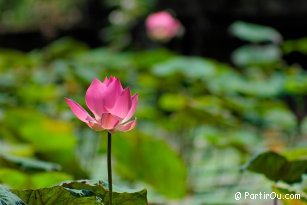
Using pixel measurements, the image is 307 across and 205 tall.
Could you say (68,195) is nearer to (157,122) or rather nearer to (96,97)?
(96,97)

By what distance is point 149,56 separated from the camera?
295 cm

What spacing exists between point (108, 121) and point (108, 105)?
0.06ft

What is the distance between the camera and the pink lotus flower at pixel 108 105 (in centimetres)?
77

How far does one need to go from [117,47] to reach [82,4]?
3.47 m

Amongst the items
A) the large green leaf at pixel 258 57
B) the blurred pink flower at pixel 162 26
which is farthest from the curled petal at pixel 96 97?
the blurred pink flower at pixel 162 26

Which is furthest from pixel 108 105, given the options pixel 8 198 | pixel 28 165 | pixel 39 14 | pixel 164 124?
pixel 39 14

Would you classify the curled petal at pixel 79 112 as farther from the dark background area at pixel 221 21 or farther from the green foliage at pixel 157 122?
the dark background area at pixel 221 21

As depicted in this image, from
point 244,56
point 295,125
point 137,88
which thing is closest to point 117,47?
point 244,56

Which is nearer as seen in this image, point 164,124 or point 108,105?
point 108,105

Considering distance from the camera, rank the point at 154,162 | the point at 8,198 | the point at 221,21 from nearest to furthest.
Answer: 1. the point at 8,198
2. the point at 154,162
3. the point at 221,21

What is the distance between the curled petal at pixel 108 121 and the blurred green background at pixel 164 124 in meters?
0.32

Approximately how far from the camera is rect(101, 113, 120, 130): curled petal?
30.2 inches

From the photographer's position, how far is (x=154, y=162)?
1526mm

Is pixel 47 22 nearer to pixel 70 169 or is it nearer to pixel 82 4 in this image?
pixel 82 4
